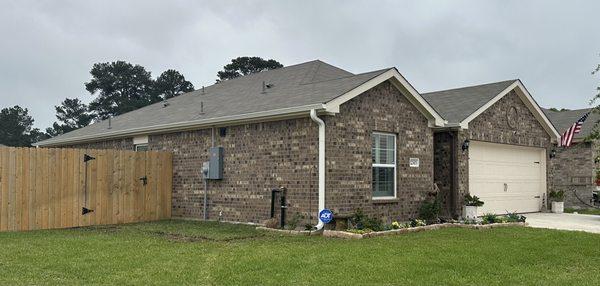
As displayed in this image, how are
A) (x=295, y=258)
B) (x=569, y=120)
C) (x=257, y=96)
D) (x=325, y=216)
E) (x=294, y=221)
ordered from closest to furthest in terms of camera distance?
(x=295, y=258), (x=325, y=216), (x=294, y=221), (x=257, y=96), (x=569, y=120)

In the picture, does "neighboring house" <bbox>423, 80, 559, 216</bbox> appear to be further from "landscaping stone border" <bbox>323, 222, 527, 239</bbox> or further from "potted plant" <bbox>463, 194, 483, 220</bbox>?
"landscaping stone border" <bbox>323, 222, 527, 239</bbox>

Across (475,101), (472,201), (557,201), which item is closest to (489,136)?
(475,101)

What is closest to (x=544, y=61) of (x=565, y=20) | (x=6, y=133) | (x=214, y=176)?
(x=565, y=20)

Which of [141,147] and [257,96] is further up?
[257,96]

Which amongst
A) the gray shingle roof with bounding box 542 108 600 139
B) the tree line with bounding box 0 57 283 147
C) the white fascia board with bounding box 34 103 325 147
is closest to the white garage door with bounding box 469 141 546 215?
the gray shingle roof with bounding box 542 108 600 139

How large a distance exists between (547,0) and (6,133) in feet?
206

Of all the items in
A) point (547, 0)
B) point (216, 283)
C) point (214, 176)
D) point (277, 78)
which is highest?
point (547, 0)

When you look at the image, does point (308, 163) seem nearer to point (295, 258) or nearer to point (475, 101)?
point (295, 258)

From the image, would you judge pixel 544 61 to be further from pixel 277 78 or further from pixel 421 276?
pixel 421 276

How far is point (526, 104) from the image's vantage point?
17.2 m

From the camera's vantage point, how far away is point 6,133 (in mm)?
62656

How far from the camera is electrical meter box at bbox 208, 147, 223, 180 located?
13.4 metres

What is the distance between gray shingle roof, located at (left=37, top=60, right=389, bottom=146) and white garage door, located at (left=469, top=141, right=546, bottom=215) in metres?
4.50

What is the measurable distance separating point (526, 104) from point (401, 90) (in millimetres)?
6138
